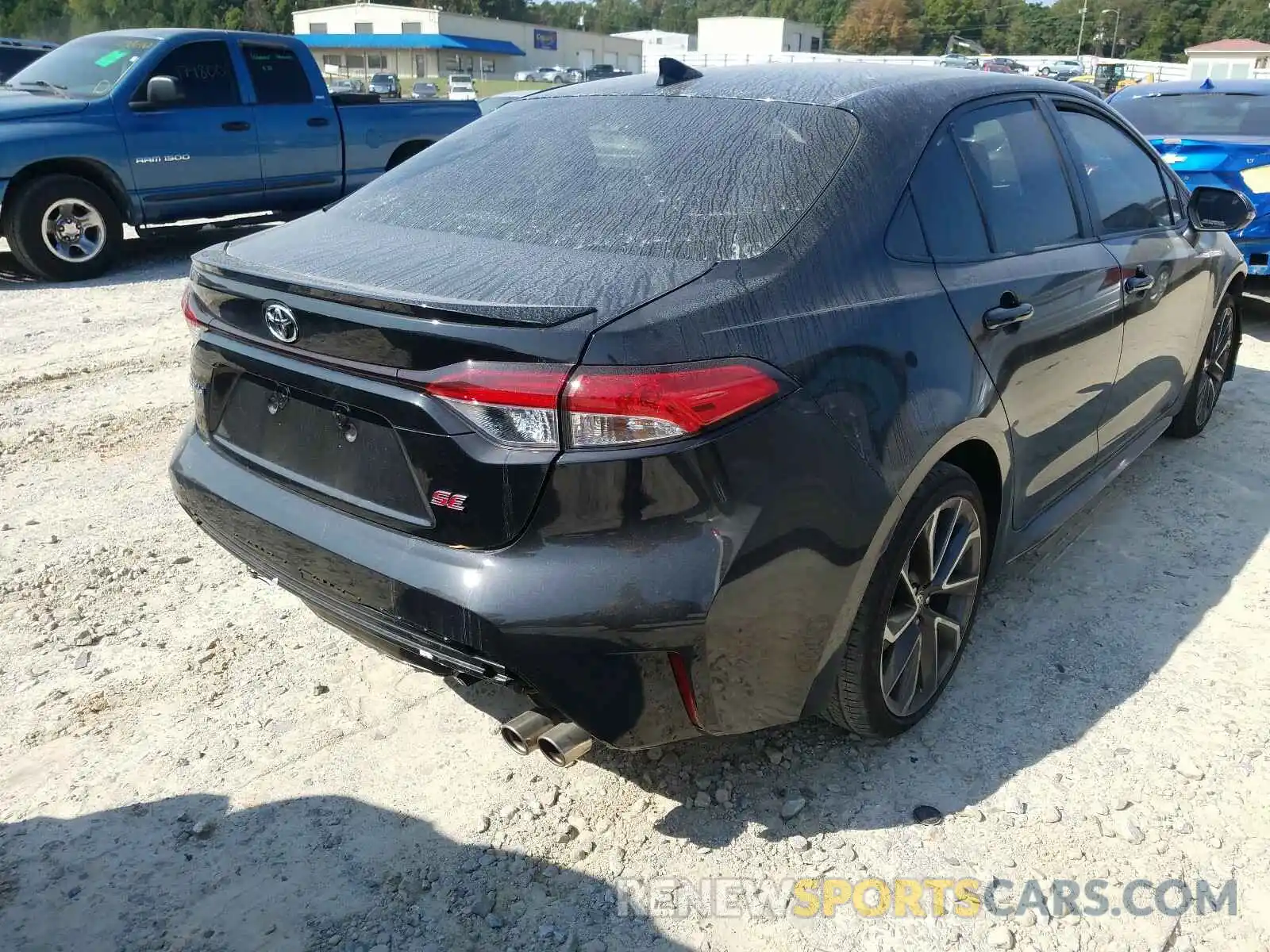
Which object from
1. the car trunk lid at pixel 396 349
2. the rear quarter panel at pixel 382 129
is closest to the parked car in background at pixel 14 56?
the rear quarter panel at pixel 382 129

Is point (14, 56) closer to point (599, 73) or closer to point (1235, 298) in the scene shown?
point (1235, 298)

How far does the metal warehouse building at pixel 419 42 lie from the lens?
3164 inches

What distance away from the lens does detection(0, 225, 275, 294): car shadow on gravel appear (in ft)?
26.8

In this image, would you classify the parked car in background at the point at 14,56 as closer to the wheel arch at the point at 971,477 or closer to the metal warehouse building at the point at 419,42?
the wheel arch at the point at 971,477

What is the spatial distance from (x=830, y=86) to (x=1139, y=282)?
4.79ft

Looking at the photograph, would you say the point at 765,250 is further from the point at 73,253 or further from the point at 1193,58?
the point at 1193,58

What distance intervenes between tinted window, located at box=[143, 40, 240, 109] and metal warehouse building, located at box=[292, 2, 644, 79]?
2926 inches

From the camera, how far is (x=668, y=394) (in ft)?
6.65

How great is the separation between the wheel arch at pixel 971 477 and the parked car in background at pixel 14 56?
1380 centimetres

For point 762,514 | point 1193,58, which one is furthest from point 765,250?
point 1193,58

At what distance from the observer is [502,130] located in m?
3.20

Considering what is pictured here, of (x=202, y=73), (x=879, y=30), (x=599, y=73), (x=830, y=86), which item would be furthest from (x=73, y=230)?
(x=879, y=30)

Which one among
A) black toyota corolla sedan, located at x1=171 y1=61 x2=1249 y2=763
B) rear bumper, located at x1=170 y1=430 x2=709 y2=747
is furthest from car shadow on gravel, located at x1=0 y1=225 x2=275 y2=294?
rear bumper, located at x1=170 y1=430 x2=709 y2=747

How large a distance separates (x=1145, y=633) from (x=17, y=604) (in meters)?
3.72
